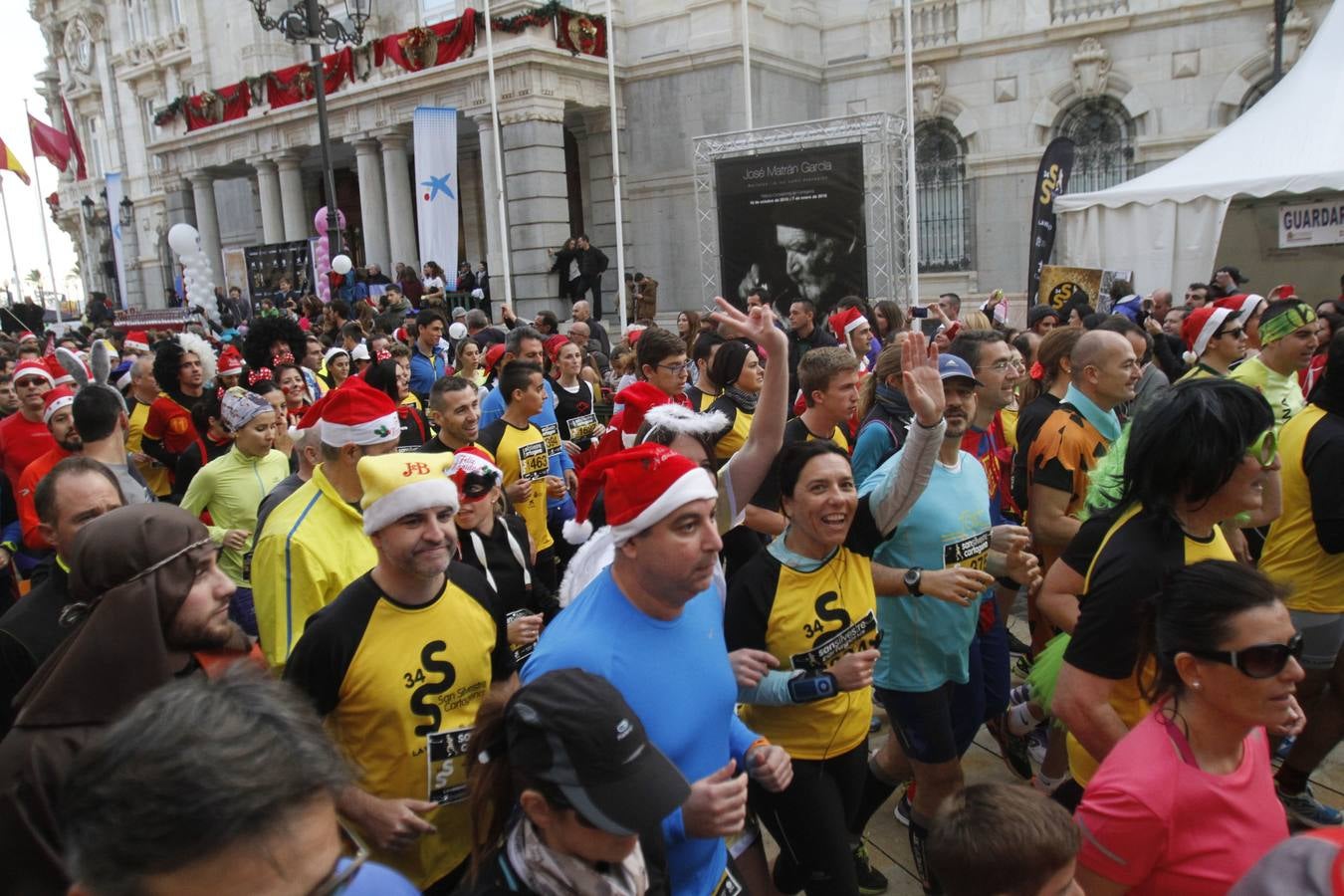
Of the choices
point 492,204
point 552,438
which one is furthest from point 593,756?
point 492,204

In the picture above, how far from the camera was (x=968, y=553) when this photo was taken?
366 centimetres

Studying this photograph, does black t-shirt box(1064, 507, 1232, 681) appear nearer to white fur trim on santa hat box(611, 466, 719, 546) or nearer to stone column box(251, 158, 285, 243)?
white fur trim on santa hat box(611, 466, 719, 546)

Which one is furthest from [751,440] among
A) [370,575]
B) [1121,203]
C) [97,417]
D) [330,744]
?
[1121,203]

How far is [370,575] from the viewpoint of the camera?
2.78 m

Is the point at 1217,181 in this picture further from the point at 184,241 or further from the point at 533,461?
the point at 184,241

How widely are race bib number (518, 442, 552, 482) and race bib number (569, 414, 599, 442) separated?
1344mm

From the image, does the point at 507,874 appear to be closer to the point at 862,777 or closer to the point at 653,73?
the point at 862,777

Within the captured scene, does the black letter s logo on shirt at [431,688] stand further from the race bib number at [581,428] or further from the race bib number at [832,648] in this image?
the race bib number at [581,428]

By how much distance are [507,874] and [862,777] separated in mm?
1792

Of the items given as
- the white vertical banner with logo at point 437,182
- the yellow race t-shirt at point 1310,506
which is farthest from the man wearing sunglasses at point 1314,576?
the white vertical banner with logo at point 437,182

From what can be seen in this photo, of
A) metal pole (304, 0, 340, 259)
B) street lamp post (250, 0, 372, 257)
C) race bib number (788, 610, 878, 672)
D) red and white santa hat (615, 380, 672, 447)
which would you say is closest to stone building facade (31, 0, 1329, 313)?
street lamp post (250, 0, 372, 257)

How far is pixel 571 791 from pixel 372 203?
25031 mm

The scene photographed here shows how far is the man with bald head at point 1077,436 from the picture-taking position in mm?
4281

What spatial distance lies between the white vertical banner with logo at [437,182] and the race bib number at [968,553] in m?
16.6
